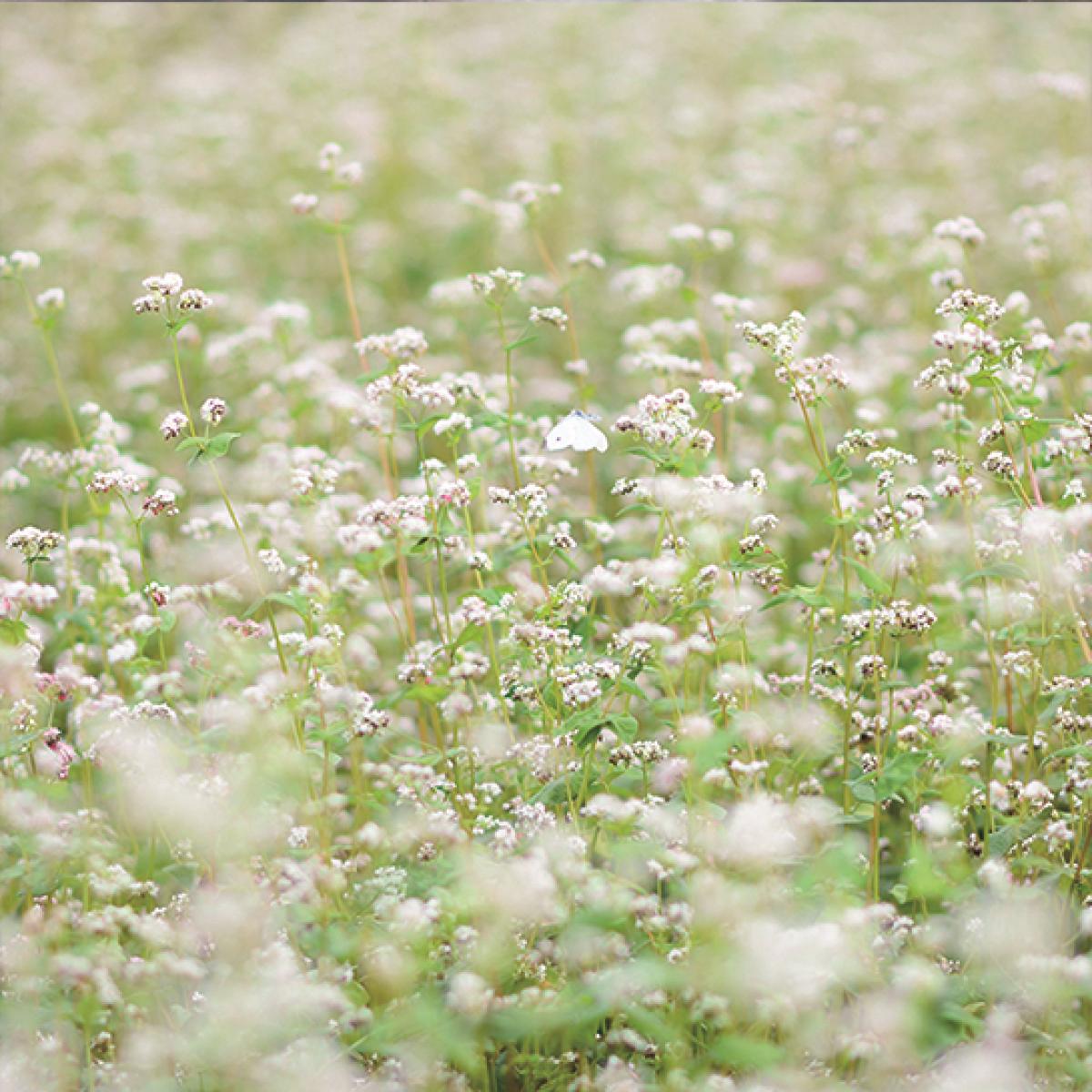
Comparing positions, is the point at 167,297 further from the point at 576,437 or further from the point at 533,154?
the point at 533,154

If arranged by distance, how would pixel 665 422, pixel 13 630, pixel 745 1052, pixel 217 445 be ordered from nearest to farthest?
1. pixel 745 1052
2. pixel 217 445
3. pixel 13 630
4. pixel 665 422

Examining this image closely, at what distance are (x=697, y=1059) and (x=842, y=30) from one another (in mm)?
11003

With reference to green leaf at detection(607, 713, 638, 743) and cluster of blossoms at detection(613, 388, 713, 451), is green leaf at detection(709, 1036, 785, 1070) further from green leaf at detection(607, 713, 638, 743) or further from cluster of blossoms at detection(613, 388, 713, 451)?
cluster of blossoms at detection(613, 388, 713, 451)

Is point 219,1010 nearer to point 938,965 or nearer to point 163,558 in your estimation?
point 938,965

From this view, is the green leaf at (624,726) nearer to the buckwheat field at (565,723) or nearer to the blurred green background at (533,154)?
the buckwheat field at (565,723)

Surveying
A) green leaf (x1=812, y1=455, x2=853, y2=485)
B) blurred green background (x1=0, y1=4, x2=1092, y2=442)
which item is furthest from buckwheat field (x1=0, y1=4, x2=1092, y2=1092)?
blurred green background (x1=0, y1=4, x2=1092, y2=442)

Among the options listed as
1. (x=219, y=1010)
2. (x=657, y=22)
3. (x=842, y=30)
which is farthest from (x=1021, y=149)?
(x=219, y=1010)

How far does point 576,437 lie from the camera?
13.0 ft

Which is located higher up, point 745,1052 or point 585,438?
point 585,438

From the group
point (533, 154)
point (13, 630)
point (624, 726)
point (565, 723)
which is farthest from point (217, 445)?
point (533, 154)

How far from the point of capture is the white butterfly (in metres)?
3.95

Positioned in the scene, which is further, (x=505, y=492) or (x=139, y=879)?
(x=139, y=879)

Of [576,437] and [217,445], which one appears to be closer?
[217,445]

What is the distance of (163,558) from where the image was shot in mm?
5840
